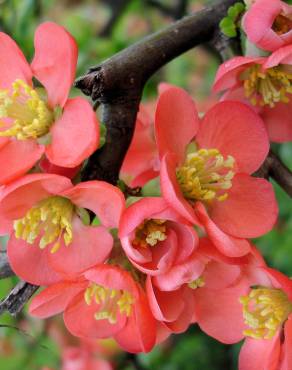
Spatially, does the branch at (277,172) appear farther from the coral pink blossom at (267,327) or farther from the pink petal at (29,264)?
the pink petal at (29,264)

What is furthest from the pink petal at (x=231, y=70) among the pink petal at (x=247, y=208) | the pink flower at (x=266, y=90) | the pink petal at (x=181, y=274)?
the pink petal at (x=181, y=274)

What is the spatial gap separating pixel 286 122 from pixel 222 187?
14cm

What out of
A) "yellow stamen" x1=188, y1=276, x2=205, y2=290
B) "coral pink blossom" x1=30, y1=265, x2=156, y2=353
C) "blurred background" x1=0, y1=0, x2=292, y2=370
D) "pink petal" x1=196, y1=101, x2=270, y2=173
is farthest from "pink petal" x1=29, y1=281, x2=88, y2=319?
"blurred background" x1=0, y1=0, x2=292, y2=370

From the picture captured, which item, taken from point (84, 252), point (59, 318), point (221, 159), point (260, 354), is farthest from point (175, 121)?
point (59, 318)

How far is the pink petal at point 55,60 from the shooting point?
688mm

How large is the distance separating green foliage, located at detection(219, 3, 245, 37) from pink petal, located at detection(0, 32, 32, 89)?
0.77ft

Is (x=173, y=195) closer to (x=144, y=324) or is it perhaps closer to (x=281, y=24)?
(x=144, y=324)

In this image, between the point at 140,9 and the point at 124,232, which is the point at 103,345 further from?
the point at 124,232

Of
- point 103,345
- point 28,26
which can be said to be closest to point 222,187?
point 28,26

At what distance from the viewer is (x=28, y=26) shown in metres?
1.42

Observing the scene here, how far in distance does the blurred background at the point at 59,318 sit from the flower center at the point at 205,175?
0.41 m

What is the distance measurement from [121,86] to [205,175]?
0.14 metres

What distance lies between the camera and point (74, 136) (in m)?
0.68

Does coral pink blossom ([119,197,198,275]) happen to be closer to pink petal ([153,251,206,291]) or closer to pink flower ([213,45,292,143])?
pink petal ([153,251,206,291])
